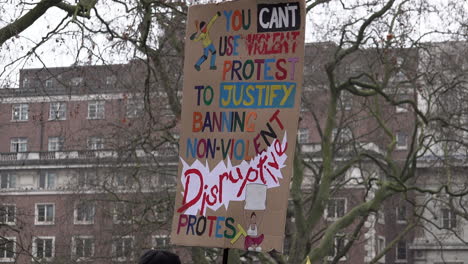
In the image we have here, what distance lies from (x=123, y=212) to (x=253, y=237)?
21.7m

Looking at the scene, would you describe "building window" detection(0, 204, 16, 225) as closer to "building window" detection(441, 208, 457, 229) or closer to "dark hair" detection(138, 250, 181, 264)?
"building window" detection(441, 208, 457, 229)

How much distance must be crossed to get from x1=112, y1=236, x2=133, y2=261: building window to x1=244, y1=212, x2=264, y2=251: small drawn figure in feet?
69.0

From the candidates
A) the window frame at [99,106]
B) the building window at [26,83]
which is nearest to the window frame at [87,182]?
the window frame at [99,106]

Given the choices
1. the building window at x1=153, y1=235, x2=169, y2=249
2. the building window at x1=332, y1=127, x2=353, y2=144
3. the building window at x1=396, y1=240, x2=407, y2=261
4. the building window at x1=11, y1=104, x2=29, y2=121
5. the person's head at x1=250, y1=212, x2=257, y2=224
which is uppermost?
the building window at x1=332, y1=127, x2=353, y2=144

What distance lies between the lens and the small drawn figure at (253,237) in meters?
6.66

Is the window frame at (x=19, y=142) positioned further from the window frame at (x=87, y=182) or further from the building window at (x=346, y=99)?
the building window at (x=346, y=99)

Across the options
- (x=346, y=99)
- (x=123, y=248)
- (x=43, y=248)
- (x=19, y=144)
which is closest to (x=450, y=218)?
(x=346, y=99)

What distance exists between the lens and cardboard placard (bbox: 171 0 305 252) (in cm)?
678

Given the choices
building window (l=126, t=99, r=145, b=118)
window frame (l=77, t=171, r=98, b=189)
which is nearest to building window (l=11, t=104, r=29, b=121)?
building window (l=126, t=99, r=145, b=118)

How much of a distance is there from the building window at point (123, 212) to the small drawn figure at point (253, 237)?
20541 millimetres

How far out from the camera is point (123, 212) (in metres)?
28.2

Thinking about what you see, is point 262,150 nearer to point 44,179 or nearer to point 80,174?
point 80,174

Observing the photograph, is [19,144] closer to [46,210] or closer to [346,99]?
[46,210]

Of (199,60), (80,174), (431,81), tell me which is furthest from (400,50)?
(199,60)
